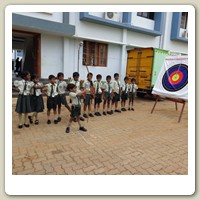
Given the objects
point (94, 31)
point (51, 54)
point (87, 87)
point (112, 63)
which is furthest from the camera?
point (112, 63)

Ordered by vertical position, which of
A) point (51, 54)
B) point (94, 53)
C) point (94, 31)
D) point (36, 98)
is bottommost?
point (36, 98)

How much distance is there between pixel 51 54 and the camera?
802 cm

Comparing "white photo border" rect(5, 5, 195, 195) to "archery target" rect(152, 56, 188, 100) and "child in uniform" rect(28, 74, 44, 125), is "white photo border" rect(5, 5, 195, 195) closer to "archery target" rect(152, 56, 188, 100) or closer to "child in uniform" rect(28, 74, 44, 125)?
"child in uniform" rect(28, 74, 44, 125)

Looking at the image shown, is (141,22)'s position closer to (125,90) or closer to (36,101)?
(125,90)

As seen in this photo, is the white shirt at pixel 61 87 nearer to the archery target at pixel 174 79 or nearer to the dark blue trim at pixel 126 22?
the archery target at pixel 174 79

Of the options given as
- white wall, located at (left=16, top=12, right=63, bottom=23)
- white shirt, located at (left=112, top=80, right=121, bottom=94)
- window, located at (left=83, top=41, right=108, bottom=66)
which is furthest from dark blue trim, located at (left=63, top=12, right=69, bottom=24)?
white shirt, located at (left=112, top=80, right=121, bottom=94)

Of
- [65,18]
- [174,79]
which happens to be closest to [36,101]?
[174,79]

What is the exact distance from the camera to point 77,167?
254 cm

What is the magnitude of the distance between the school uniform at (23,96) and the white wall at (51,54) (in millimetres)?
4189

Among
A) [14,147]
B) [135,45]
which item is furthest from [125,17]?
[14,147]

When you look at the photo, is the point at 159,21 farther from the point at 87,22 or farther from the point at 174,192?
the point at 174,192

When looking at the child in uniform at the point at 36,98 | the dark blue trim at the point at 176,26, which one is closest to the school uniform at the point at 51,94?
the child in uniform at the point at 36,98

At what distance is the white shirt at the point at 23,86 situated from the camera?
389cm

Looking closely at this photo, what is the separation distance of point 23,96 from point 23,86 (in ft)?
0.69
